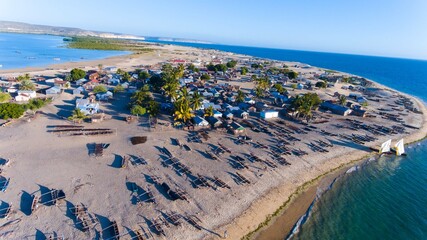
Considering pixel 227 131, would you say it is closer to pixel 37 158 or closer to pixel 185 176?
pixel 185 176

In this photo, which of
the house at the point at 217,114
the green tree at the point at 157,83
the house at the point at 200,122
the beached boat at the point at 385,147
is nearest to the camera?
the beached boat at the point at 385,147

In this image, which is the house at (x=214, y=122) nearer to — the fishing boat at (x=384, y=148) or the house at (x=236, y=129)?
the house at (x=236, y=129)

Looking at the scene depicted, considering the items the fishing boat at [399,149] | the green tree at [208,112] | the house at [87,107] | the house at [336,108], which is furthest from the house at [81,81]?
the fishing boat at [399,149]

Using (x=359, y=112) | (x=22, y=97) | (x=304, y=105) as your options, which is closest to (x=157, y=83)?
(x=22, y=97)

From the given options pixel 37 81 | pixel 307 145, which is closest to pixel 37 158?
pixel 307 145

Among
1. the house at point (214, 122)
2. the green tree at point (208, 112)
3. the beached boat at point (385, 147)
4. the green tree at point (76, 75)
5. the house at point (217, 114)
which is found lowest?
the beached boat at point (385, 147)

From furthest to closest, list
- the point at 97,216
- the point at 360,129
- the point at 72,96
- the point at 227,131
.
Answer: the point at 72,96 < the point at 360,129 < the point at 227,131 < the point at 97,216
